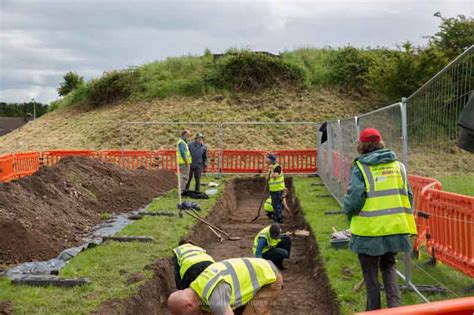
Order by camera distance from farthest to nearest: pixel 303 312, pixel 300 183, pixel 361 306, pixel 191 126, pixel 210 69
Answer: pixel 210 69 → pixel 191 126 → pixel 300 183 → pixel 303 312 → pixel 361 306

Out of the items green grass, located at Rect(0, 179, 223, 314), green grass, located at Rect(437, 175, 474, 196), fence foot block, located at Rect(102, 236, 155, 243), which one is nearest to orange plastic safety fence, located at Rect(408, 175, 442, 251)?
green grass, located at Rect(437, 175, 474, 196)

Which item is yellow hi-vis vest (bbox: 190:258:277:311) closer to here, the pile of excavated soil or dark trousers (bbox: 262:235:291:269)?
dark trousers (bbox: 262:235:291:269)

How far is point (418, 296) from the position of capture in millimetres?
6598

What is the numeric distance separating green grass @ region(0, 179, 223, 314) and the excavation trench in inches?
8.0

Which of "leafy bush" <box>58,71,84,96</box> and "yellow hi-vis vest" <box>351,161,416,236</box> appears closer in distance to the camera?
"yellow hi-vis vest" <box>351,161,416,236</box>

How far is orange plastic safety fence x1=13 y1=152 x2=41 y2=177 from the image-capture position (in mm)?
21031

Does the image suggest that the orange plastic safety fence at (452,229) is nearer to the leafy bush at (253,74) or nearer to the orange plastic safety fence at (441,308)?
the orange plastic safety fence at (441,308)

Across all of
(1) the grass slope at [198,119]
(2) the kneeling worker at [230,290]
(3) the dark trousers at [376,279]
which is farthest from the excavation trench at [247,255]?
(1) the grass slope at [198,119]

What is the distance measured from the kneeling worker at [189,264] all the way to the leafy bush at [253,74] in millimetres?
27968

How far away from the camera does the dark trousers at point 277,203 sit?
13.7 meters

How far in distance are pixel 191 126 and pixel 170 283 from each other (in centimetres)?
2110

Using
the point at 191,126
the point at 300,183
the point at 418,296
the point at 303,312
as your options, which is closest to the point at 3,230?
the point at 303,312

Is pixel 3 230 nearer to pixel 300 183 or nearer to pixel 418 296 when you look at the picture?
pixel 418 296

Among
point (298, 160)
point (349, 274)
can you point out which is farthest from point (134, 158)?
point (349, 274)
